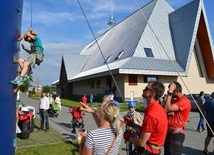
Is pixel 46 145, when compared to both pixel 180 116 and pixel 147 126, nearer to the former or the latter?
pixel 180 116

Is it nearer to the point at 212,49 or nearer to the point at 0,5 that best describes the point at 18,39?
the point at 0,5

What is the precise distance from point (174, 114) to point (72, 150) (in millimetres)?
3899

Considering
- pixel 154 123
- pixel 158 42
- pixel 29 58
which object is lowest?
pixel 154 123

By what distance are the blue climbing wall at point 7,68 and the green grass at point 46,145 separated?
14.5 ft

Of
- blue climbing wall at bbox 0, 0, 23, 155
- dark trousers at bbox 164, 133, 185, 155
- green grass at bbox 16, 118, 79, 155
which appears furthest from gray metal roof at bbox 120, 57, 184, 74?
blue climbing wall at bbox 0, 0, 23, 155

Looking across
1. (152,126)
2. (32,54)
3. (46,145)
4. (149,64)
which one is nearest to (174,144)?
(152,126)

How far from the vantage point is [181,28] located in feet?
90.9

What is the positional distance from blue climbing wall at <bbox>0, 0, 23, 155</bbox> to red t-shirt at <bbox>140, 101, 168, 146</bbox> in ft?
5.22

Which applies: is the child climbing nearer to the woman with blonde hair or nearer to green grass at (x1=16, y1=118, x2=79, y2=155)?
the woman with blonde hair

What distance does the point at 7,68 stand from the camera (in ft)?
9.05

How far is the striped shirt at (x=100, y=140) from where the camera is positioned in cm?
258

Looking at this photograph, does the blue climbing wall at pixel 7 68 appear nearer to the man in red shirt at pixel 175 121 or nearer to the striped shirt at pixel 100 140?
the striped shirt at pixel 100 140

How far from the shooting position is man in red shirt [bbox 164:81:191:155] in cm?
441

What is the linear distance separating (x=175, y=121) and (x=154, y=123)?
1.50 metres
